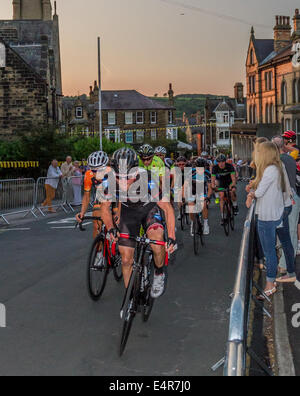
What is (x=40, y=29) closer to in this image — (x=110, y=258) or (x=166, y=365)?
(x=110, y=258)

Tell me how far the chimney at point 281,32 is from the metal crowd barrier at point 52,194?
42734 mm

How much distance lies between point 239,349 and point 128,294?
2582 mm

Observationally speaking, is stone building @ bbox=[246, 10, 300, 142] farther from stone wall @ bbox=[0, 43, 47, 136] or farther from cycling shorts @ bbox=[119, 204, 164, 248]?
cycling shorts @ bbox=[119, 204, 164, 248]

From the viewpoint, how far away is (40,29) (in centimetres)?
4272

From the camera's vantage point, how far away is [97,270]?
24.5 feet

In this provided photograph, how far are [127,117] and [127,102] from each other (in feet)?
8.44

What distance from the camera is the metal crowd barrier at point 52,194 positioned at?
779 inches

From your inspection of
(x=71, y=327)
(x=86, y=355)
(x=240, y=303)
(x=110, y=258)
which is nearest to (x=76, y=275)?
(x=110, y=258)

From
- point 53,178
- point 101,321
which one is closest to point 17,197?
point 53,178

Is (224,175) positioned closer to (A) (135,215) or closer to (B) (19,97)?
(A) (135,215)

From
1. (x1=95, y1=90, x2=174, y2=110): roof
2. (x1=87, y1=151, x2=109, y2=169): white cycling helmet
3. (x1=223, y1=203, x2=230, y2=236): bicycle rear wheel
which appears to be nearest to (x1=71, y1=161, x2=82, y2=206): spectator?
(x1=223, y1=203, x2=230, y2=236): bicycle rear wheel

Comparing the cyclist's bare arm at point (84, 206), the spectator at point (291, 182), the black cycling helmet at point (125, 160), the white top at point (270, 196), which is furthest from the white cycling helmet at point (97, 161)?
the spectator at point (291, 182)

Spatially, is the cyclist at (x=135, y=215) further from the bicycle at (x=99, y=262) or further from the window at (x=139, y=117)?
the window at (x=139, y=117)

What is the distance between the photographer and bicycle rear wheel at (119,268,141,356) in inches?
211
